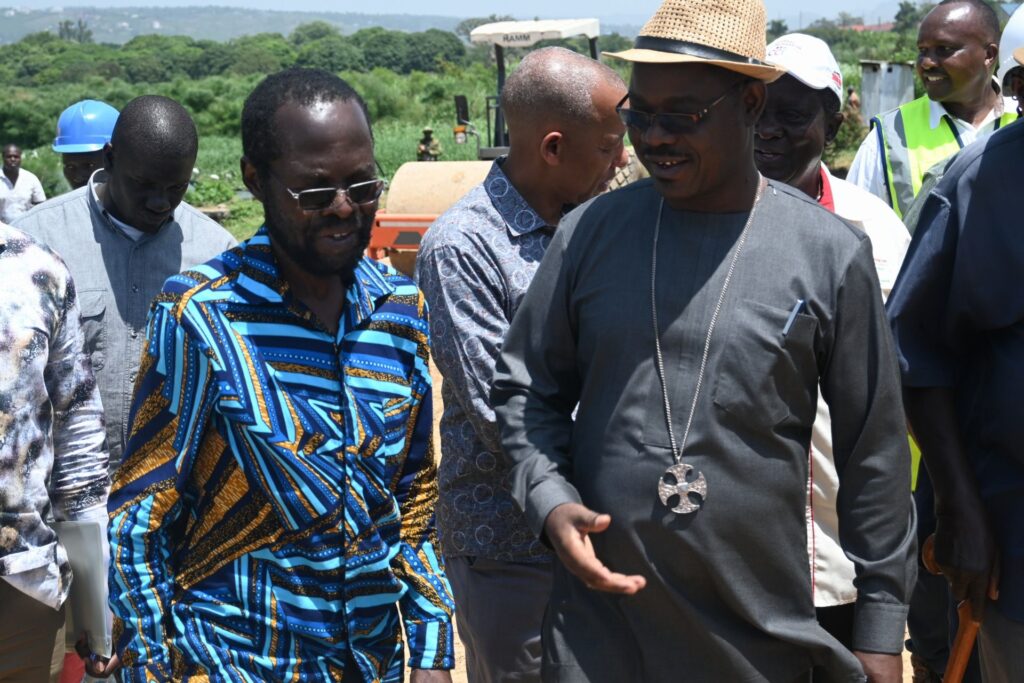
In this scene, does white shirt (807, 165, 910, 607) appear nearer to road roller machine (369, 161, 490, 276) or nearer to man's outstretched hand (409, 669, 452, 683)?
man's outstretched hand (409, 669, 452, 683)

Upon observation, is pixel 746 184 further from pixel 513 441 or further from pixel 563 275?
pixel 513 441

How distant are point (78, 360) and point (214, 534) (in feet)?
3.38

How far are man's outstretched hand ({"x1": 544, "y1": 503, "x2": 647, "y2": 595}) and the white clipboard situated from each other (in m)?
1.44

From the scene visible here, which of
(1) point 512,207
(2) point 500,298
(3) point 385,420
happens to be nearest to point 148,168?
(1) point 512,207

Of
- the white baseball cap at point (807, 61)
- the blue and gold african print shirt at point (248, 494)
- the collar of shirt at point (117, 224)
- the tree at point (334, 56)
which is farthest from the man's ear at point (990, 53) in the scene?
the tree at point (334, 56)

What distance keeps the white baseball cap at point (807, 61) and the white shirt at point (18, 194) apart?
11.8 metres

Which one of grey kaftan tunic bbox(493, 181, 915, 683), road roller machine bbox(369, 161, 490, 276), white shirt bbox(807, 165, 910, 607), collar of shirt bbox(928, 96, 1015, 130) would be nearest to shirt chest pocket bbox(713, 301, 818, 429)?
grey kaftan tunic bbox(493, 181, 915, 683)

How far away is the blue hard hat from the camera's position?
649 centimetres

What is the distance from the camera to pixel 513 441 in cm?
283

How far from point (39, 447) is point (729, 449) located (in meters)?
1.68

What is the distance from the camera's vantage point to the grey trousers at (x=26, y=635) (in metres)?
3.34

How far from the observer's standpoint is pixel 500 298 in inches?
142

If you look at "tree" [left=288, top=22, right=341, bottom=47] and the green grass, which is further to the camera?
"tree" [left=288, top=22, right=341, bottom=47]

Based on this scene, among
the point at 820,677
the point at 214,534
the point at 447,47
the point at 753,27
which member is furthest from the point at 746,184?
the point at 447,47
